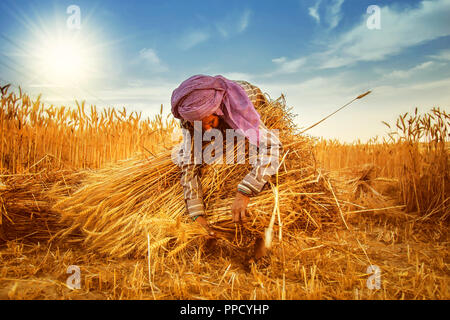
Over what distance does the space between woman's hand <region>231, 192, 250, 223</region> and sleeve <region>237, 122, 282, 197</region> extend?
31 mm

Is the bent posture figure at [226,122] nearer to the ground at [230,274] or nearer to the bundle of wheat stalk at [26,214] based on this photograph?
the ground at [230,274]

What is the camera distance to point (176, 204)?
75.4 inches

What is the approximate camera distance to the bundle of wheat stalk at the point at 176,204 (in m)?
1.69

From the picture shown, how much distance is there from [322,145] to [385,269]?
202 inches

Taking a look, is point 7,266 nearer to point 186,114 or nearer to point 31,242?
point 31,242

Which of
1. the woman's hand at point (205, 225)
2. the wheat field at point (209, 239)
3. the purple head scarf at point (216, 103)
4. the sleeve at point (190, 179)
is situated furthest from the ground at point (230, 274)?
the purple head scarf at point (216, 103)

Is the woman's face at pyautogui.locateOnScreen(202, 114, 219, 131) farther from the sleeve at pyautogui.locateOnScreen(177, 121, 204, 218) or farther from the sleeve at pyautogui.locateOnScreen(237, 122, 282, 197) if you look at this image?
the sleeve at pyautogui.locateOnScreen(237, 122, 282, 197)

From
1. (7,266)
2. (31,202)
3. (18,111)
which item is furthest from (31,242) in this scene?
(18,111)

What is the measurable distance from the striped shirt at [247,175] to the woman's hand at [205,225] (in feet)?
0.10

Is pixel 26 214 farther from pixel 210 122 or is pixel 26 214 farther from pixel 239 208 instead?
pixel 239 208

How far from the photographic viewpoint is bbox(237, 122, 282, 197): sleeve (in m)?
Result: 1.58

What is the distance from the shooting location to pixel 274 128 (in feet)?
7.14
